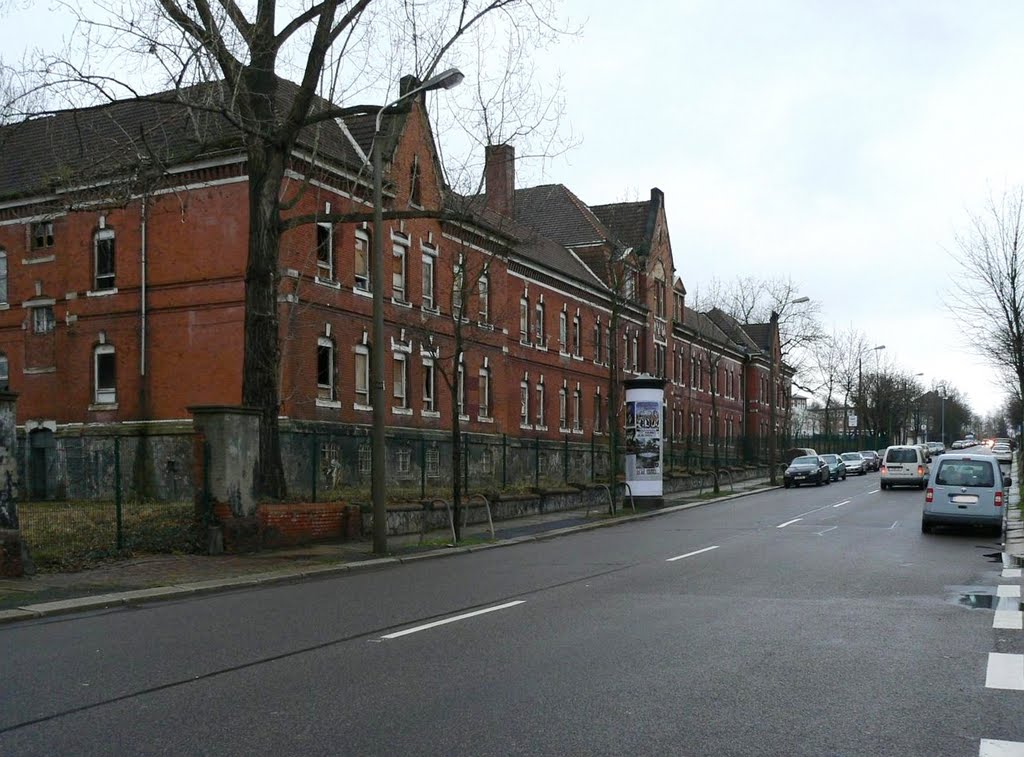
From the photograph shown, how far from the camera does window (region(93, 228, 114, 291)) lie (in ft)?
114

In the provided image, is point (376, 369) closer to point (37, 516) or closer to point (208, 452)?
point (208, 452)

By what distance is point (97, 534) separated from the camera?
59.2 feet

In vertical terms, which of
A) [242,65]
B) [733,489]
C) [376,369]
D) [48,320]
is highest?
[242,65]

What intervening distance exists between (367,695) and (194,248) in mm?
27727

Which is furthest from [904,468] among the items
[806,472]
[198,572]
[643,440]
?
[198,572]

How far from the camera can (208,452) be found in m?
19.2

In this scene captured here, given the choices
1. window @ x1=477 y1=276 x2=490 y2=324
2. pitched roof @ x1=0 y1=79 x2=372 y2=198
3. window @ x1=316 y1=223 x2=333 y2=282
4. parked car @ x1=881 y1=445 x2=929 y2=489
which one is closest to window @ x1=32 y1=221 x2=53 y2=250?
pitched roof @ x1=0 y1=79 x2=372 y2=198

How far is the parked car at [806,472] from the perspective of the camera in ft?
164

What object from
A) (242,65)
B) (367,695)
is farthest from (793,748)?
(242,65)

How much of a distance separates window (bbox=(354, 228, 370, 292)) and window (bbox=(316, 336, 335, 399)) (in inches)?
111

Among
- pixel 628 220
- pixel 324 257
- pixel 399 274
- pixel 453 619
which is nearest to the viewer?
pixel 453 619

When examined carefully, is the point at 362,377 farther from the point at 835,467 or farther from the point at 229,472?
the point at 835,467

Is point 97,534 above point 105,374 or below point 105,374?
below

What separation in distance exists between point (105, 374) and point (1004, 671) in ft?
104
